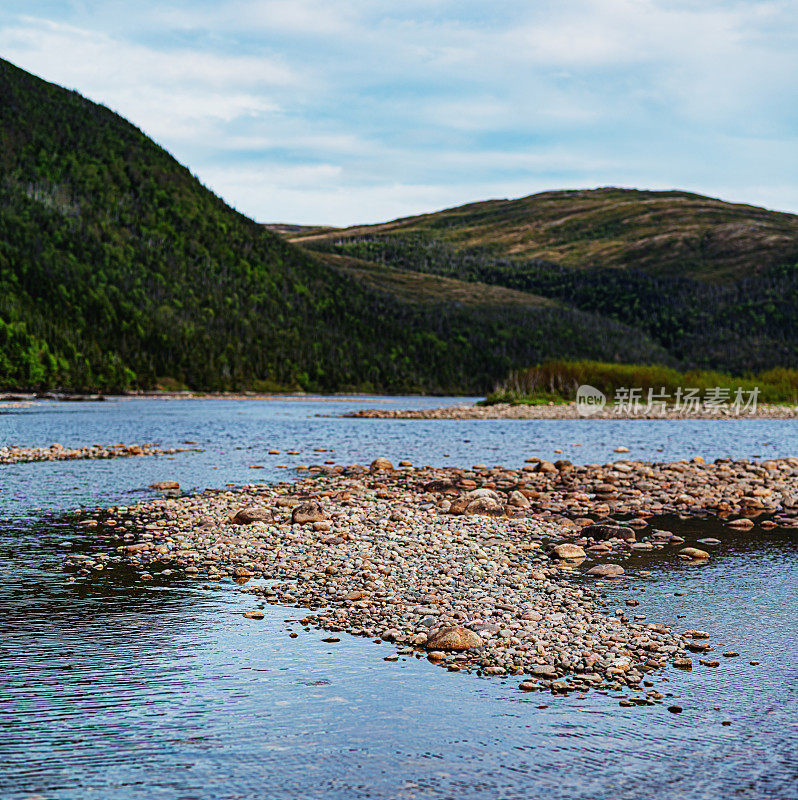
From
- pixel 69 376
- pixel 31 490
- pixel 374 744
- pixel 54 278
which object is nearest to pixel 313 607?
pixel 374 744

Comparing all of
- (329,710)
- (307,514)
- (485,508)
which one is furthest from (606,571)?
(329,710)

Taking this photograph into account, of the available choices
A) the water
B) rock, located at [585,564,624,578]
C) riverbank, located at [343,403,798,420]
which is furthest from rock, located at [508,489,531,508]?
riverbank, located at [343,403,798,420]

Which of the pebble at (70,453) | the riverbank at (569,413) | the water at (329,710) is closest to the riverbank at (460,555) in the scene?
the water at (329,710)

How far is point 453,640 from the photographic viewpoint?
10.7m

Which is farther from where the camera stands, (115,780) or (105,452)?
(105,452)

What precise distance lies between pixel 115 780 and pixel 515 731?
3.57 m

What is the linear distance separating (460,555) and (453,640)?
4874 millimetres

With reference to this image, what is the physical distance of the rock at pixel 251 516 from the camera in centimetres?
1873

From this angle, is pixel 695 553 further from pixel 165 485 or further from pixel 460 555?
pixel 165 485

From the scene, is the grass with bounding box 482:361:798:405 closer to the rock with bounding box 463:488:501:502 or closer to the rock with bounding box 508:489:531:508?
the rock with bounding box 463:488:501:502

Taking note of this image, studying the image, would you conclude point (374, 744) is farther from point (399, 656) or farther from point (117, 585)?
point (117, 585)

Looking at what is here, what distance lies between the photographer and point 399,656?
10.4 m

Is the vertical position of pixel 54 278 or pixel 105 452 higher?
pixel 54 278

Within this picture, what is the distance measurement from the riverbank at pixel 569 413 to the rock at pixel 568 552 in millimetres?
67225
